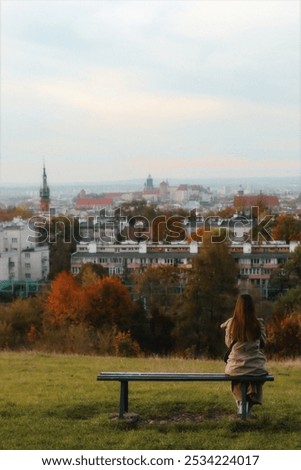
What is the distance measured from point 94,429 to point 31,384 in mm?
2756

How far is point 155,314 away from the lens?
30141mm

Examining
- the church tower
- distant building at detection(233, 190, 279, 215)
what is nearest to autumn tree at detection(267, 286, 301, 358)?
distant building at detection(233, 190, 279, 215)

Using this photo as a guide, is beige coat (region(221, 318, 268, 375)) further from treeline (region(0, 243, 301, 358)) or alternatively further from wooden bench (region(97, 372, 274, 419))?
treeline (region(0, 243, 301, 358))

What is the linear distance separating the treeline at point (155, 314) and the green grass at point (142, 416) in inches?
475

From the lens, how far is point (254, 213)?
233 ft

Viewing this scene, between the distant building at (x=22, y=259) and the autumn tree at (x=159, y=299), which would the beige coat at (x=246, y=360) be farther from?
the distant building at (x=22, y=259)

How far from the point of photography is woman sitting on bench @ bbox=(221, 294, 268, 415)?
654 cm

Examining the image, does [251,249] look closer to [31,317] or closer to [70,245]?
[70,245]

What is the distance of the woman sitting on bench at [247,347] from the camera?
654 cm

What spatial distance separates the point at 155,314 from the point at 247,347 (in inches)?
932

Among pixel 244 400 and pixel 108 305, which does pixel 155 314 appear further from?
pixel 244 400

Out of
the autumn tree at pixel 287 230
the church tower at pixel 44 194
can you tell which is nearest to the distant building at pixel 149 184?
the church tower at pixel 44 194

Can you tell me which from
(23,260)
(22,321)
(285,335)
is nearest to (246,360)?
(285,335)

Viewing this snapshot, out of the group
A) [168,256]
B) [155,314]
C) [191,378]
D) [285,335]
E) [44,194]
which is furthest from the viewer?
[44,194]
